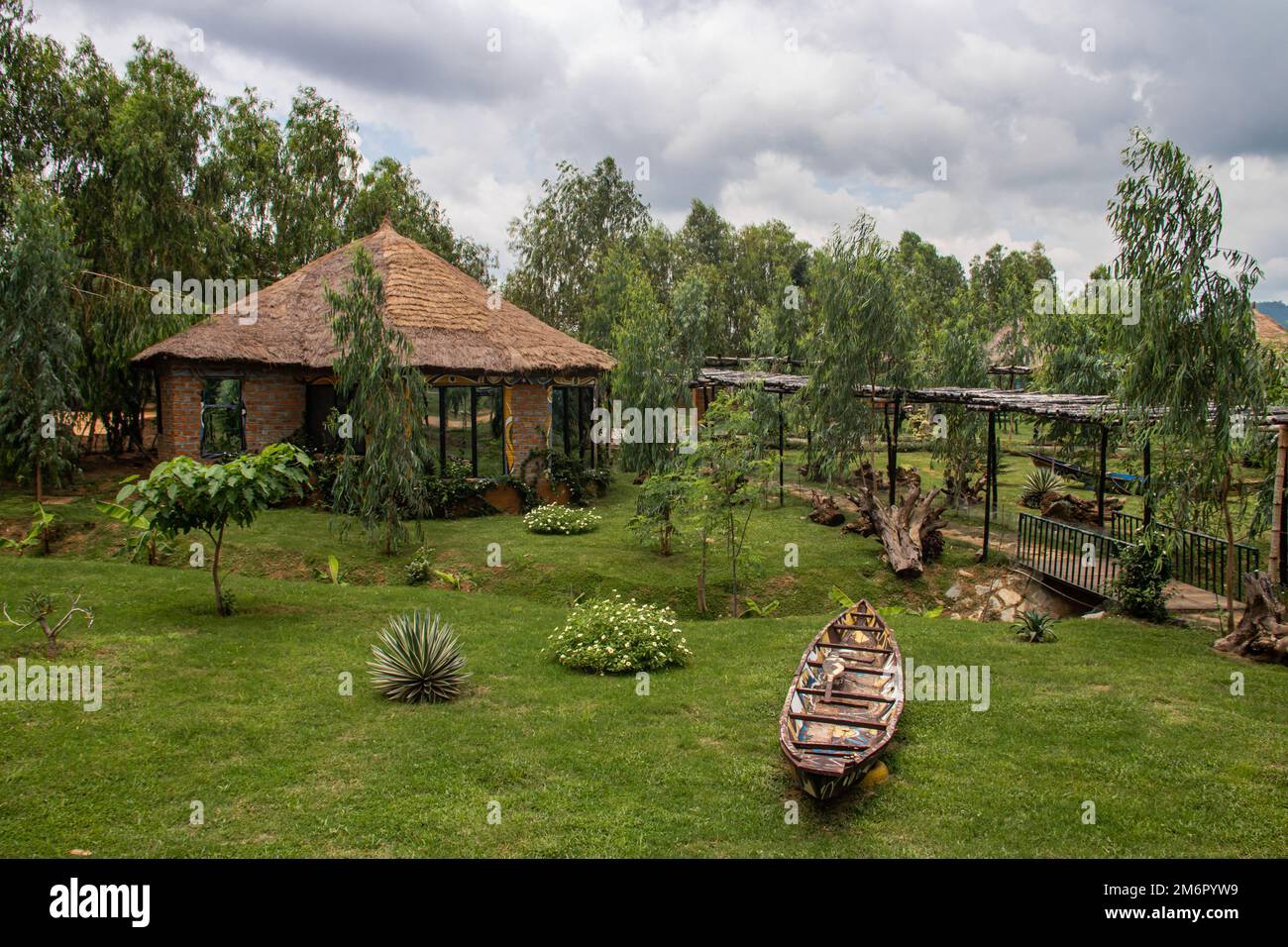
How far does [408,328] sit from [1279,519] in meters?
19.5

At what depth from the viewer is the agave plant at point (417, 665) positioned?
10266 millimetres

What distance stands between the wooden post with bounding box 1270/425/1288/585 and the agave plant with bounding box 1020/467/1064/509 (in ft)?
30.7

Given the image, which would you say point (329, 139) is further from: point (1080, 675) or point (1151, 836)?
point (1151, 836)

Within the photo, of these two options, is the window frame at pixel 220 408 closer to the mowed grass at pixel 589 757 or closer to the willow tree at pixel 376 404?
the willow tree at pixel 376 404

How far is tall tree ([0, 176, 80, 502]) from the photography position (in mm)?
16578

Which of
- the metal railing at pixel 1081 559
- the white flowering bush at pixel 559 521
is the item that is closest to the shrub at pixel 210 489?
the white flowering bush at pixel 559 521

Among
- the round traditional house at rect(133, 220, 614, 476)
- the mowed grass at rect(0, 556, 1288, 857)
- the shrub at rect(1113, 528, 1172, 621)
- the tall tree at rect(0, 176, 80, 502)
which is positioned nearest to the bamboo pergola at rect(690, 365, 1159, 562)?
the shrub at rect(1113, 528, 1172, 621)

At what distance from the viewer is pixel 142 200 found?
2328cm

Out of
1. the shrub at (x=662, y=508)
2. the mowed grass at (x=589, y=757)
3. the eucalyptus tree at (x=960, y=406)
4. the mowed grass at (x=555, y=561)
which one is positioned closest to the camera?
the mowed grass at (x=589, y=757)

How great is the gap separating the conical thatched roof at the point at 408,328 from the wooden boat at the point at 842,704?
1406cm

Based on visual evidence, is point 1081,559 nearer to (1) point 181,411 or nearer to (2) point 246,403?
(2) point 246,403

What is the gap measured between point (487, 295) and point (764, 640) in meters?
17.0

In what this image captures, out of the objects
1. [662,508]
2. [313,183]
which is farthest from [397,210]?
[662,508]

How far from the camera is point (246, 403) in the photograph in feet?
75.9
